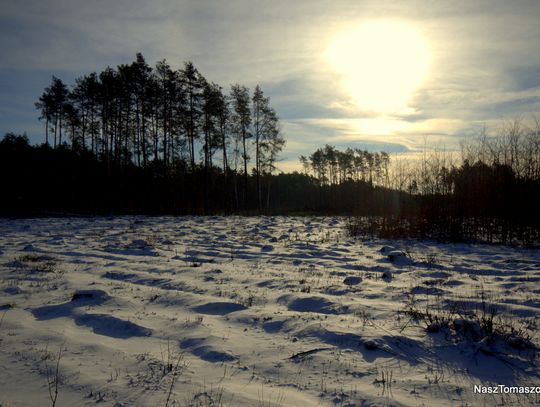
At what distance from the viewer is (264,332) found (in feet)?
11.4

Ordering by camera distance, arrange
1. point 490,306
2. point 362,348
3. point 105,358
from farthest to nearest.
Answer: point 490,306 → point 362,348 → point 105,358

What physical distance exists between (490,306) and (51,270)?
6280 millimetres

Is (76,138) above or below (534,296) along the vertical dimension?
above

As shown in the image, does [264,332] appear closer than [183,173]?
Yes

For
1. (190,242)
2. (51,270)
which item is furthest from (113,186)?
(51,270)

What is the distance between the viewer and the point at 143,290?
4.80 meters

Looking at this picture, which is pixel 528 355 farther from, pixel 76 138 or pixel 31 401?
pixel 76 138

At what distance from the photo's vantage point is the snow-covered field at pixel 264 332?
2.37m

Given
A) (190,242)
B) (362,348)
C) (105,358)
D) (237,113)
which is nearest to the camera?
(105,358)

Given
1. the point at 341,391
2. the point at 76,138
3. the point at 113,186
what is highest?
the point at 76,138

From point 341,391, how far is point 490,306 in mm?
2555

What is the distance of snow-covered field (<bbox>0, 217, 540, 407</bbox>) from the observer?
2373mm

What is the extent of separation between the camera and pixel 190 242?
30.9 feet

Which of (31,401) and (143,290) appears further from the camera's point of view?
(143,290)
